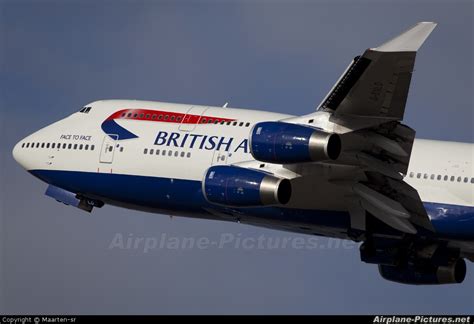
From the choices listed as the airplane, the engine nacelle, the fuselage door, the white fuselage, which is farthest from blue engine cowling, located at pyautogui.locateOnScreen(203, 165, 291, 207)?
the engine nacelle

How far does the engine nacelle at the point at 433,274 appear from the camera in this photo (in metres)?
50.4

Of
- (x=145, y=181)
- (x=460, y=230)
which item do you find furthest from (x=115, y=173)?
(x=460, y=230)

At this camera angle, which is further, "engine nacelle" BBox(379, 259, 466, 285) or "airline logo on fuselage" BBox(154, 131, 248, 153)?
"engine nacelle" BBox(379, 259, 466, 285)

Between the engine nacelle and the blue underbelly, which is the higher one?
the blue underbelly

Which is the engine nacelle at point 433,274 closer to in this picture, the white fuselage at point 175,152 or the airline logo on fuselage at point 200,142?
the white fuselage at point 175,152

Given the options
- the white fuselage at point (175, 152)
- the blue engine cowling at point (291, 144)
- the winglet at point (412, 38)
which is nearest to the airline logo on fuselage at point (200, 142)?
the white fuselage at point (175, 152)

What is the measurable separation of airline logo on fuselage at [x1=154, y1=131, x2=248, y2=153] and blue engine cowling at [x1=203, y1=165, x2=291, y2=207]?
9.91ft

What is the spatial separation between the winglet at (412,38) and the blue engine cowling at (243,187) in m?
7.37

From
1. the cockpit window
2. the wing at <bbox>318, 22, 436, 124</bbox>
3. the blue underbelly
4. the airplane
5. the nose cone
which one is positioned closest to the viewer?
the wing at <bbox>318, 22, 436, 124</bbox>

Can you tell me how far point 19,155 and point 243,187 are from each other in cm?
1360

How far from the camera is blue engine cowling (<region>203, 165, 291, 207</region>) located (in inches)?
1766

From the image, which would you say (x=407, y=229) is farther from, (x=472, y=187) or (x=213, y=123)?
(x=213, y=123)

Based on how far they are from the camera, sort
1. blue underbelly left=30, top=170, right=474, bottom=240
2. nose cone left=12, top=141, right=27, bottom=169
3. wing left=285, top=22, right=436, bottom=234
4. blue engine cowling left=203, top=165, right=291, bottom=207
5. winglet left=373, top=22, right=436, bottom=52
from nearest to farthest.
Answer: winglet left=373, top=22, right=436, bottom=52 → wing left=285, top=22, right=436, bottom=234 → blue engine cowling left=203, top=165, right=291, bottom=207 → blue underbelly left=30, top=170, right=474, bottom=240 → nose cone left=12, top=141, right=27, bottom=169

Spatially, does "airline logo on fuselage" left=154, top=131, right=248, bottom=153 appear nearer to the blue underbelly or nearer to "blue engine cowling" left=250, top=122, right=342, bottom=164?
the blue underbelly
